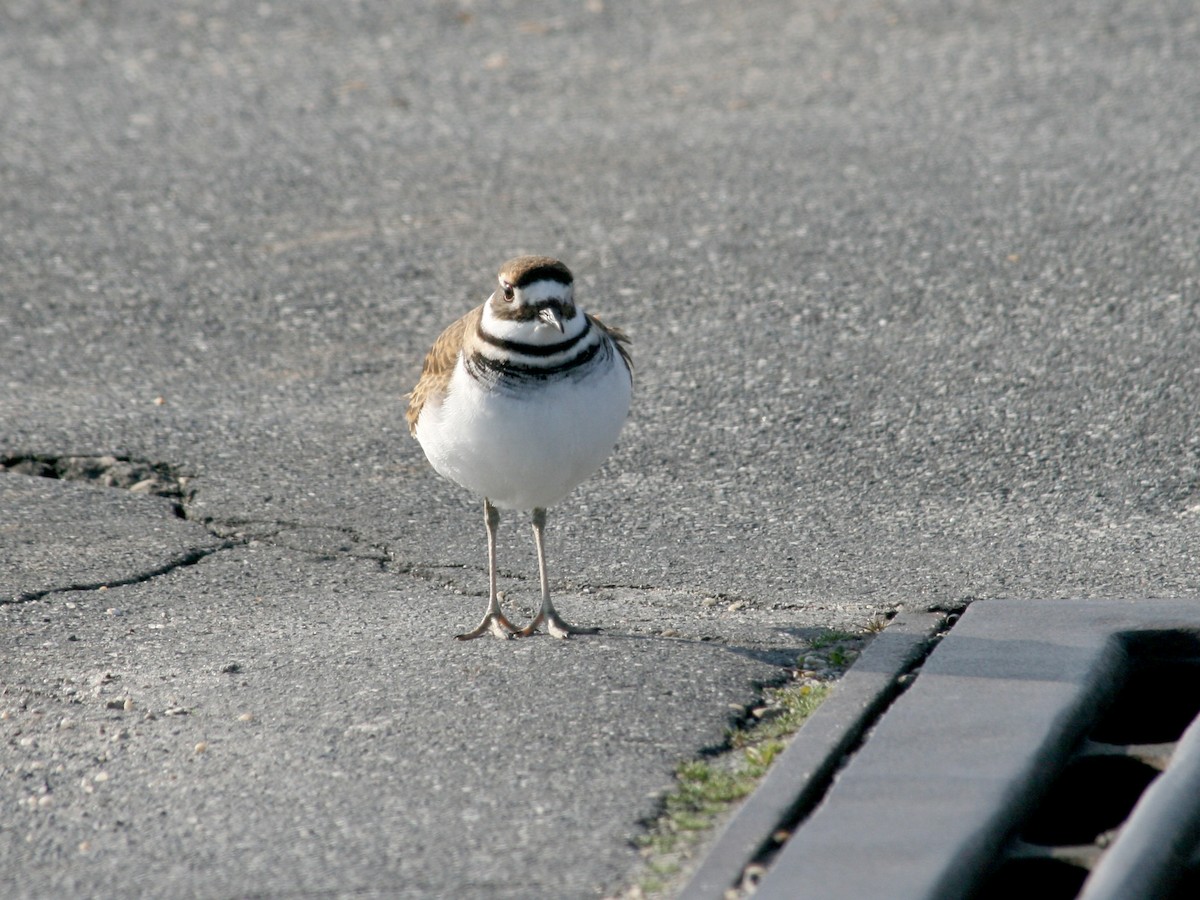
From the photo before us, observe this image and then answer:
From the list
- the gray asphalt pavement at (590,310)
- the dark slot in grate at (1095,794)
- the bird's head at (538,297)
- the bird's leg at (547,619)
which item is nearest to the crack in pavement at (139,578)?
the gray asphalt pavement at (590,310)

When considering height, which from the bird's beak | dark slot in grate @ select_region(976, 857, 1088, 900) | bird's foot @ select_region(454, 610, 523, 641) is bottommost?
bird's foot @ select_region(454, 610, 523, 641)

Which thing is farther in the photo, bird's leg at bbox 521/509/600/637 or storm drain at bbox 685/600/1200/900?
bird's leg at bbox 521/509/600/637

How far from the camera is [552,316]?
475 centimetres

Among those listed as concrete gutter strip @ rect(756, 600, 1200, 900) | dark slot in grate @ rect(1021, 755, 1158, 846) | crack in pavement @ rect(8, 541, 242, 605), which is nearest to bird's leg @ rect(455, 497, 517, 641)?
crack in pavement @ rect(8, 541, 242, 605)

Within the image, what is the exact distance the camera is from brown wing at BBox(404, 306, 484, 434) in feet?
16.8

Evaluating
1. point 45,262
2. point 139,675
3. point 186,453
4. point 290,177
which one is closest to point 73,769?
point 139,675

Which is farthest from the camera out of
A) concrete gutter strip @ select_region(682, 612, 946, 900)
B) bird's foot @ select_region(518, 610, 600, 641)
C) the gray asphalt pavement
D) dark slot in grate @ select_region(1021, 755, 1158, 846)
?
bird's foot @ select_region(518, 610, 600, 641)

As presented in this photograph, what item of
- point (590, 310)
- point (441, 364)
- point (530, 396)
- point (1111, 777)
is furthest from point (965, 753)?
point (590, 310)

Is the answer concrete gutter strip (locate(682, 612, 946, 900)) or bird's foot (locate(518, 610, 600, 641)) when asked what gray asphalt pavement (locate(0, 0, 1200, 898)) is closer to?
bird's foot (locate(518, 610, 600, 641))

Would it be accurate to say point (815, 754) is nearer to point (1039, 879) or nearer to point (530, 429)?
point (1039, 879)

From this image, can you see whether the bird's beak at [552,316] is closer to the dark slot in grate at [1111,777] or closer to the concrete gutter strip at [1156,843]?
the dark slot in grate at [1111,777]

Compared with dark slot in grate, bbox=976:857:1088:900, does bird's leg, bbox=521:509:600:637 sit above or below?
below

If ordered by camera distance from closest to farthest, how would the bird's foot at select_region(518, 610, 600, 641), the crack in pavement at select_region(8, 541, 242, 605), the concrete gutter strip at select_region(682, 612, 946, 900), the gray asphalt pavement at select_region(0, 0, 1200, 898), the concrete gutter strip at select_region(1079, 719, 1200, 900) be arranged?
the concrete gutter strip at select_region(1079, 719, 1200, 900) < the concrete gutter strip at select_region(682, 612, 946, 900) < the gray asphalt pavement at select_region(0, 0, 1200, 898) < the bird's foot at select_region(518, 610, 600, 641) < the crack in pavement at select_region(8, 541, 242, 605)

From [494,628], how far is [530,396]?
2.67 ft
